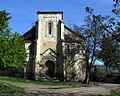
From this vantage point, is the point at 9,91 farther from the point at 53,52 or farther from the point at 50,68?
the point at 50,68

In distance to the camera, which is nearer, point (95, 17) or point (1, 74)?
point (95, 17)

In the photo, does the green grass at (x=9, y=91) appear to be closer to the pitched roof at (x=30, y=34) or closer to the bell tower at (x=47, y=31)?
the bell tower at (x=47, y=31)

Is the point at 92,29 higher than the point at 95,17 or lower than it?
higher

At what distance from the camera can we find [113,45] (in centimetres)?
2881

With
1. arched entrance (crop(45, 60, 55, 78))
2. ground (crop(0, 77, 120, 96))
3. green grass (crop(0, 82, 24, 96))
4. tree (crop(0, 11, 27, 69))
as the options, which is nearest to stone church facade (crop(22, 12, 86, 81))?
arched entrance (crop(45, 60, 55, 78))

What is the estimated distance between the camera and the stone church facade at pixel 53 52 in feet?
187

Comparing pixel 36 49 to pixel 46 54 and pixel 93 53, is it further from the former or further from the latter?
pixel 93 53

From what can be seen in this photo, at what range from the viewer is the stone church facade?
187 feet

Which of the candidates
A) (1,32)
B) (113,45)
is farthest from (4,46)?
(113,45)

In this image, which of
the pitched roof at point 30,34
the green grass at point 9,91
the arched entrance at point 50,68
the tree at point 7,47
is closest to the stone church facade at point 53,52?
the arched entrance at point 50,68

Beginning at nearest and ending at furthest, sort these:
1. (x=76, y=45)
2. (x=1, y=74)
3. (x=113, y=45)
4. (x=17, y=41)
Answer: (x=113, y=45), (x=17, y=41), (x=76, y=45), (x=1, y=74)

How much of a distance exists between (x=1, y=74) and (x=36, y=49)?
8.14 m

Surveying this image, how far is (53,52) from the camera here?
57906 millimetres

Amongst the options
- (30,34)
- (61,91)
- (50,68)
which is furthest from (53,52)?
(61,91)
